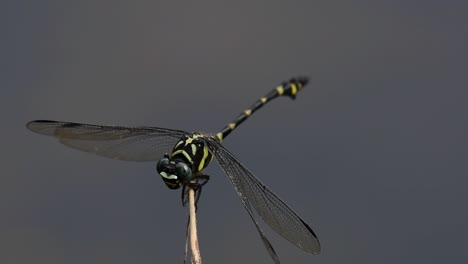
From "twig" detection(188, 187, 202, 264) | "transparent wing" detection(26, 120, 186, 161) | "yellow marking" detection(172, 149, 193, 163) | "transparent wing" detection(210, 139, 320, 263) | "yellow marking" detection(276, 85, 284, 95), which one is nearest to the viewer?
"twig" detection(188, 187, 202, 264)

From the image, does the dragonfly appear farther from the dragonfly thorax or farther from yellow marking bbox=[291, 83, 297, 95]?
yellow marking bbox=[291, 83, 297, 95]

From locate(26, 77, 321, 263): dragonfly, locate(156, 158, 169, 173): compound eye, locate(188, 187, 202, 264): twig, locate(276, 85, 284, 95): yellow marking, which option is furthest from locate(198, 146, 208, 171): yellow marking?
locate(276, 85, 284, 95): yellow marking

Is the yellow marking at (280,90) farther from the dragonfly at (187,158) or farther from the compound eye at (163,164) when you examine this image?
the compound eye at (163,164)

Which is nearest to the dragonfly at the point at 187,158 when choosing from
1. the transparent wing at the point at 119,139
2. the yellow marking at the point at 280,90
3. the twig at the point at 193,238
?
the transparent wing at the point at 119,139

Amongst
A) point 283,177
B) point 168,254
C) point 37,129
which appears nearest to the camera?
point 37,129

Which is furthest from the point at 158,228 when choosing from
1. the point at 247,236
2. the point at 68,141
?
the point at 68,141

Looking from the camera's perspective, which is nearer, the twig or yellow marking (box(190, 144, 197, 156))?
the twig

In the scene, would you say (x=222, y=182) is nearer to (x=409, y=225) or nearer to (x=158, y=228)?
(x=158, y=228)

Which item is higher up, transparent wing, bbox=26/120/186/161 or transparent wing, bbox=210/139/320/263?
transparent wing, bbox=26/120/186/161
